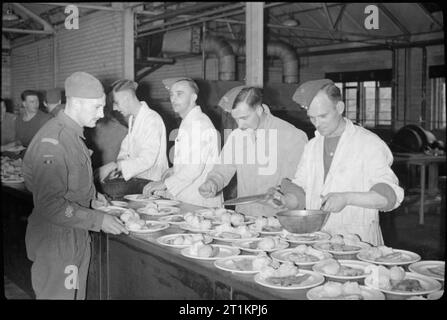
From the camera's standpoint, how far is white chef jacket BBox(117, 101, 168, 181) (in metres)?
4.11

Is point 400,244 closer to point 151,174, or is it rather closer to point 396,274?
point 151,174

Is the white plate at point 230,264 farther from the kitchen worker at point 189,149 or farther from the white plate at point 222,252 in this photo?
the kitchen worker at point 189,149

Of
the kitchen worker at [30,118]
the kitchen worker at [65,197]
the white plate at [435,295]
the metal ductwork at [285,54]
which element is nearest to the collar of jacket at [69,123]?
the kitchen worker at [65,197]

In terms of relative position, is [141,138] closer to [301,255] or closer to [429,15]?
[301,255]

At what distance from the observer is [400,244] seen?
244 inches

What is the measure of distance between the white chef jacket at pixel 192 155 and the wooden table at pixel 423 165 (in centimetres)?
416

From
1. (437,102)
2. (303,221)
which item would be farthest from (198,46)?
(303,221)

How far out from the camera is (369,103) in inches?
485

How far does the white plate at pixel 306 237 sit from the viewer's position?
2.52 meters

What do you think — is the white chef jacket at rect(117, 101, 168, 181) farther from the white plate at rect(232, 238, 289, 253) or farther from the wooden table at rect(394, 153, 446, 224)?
the wooden table at rect(394, 153, 446, 224)

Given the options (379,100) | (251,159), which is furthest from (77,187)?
(379,100)

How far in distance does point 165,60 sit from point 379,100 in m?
5.48

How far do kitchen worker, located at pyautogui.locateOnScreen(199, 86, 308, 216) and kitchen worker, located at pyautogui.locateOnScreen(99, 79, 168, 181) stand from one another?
2.71 ft

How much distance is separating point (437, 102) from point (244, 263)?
10430 millimetres
